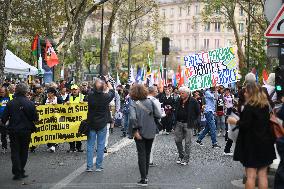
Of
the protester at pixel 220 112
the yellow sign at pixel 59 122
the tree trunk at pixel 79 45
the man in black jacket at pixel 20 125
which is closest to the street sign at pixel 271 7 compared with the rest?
the man in black jacket at pixel 20 125

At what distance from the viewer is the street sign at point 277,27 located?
9203 mm

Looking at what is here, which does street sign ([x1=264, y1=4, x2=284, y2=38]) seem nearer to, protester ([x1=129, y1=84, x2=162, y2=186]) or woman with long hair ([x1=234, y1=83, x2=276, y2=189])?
woman with long hair ([x1=234, y1=83, x2=276, y2=189])

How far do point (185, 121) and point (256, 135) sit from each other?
5311 millimetres

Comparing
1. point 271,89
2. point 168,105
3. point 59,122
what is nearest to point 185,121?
point 271,89

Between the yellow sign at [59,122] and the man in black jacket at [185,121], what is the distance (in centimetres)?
284

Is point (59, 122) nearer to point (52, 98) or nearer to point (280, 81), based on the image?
point (52, 98)

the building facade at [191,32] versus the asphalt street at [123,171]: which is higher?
the building facade at [191,32]

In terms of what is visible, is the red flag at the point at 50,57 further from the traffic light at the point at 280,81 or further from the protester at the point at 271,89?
the traffic light at the point at 280,81

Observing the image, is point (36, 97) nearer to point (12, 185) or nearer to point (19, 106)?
point (19, 106)

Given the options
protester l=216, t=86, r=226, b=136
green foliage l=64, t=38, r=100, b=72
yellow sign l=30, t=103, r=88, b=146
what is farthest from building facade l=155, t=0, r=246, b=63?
yellow sign l=30, t=103, r=88, b=146

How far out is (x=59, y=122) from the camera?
15.8m

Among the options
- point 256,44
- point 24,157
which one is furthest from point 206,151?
point 256,44

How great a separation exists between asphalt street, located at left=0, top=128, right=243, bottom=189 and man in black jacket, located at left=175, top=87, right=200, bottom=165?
0.31 meters

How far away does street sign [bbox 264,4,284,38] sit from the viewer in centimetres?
920
